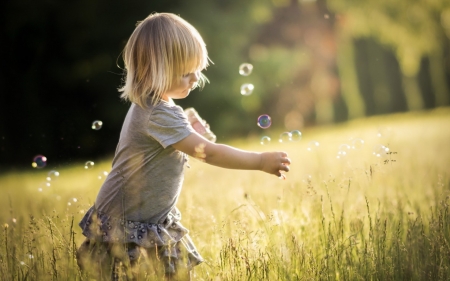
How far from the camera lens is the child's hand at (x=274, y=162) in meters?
2.62

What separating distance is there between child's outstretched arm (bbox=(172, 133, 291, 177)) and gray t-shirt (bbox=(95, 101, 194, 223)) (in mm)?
61

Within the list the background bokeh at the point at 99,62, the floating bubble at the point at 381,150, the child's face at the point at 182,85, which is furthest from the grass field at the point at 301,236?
the background bokeh at the point at 99,62

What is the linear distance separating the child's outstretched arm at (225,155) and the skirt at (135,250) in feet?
1.25

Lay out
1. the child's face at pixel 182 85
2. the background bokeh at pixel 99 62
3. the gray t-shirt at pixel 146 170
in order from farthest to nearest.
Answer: the background bokeh at pixel 99 62, the child's face at pixel 182 85, the gray t-shirt at pixel 146 170

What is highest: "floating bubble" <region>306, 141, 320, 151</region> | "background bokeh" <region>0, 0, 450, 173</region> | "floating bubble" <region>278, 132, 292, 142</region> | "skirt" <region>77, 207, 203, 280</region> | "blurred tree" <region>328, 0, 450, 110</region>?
"blurred tree" <region>328, 0, 450, 110</region>

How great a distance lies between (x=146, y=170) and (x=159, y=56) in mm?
561

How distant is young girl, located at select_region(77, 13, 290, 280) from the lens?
2.68m

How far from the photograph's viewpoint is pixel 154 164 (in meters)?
2.78

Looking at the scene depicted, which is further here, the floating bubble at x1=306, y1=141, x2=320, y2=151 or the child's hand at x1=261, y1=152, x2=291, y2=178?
the floating bubble at x1=306, y1=141, x2=320, y2=151

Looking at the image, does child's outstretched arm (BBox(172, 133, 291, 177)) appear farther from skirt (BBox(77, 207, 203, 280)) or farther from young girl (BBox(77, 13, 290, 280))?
skirt (BBox(77, 207, 203, 280))

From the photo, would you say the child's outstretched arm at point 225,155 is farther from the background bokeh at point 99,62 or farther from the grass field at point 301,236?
the background bokeh at point 99,62

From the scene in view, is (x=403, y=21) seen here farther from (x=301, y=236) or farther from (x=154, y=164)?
(x=154, y=164)

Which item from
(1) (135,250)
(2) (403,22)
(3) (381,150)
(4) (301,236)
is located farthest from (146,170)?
(2) (403,22)

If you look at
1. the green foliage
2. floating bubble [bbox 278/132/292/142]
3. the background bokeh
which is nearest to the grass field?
floating bubble [bbox 278/132/292/142]
